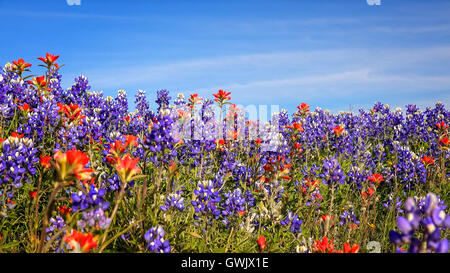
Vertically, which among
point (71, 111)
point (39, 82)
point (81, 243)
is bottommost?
point (81, 243)

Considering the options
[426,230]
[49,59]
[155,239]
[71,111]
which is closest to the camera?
[426,230]

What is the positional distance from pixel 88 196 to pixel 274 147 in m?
4.33

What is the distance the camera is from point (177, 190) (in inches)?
140

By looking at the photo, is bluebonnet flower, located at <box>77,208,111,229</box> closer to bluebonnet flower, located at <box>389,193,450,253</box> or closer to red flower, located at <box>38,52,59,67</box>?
bluebonnet flower, located at <box>389,193,450,253</box>

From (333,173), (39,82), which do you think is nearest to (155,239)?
(333,173)

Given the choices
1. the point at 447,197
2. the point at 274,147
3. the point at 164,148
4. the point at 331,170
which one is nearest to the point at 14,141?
the point at 164,148

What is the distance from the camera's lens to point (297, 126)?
4629mm

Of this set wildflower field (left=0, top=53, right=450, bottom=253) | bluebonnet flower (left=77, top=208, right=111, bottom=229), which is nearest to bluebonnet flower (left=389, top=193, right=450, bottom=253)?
wildflower field (left=0, top=53, right=450, bottom=253)

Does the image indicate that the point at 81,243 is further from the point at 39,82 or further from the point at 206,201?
the point at 39,82

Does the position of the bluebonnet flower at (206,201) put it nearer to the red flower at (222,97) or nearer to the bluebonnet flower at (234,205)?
the bluebonnet flower at (234,205)

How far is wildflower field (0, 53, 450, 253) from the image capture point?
187 cm

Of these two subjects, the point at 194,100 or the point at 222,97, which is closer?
the point at 222,97

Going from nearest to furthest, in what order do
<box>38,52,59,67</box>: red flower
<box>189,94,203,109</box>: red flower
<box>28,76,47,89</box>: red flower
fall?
<box>38,52,59,67</box>: red flower
<box>28,76,47,89</box>: red flower
<box>189,94,203,109</box>: red flower
